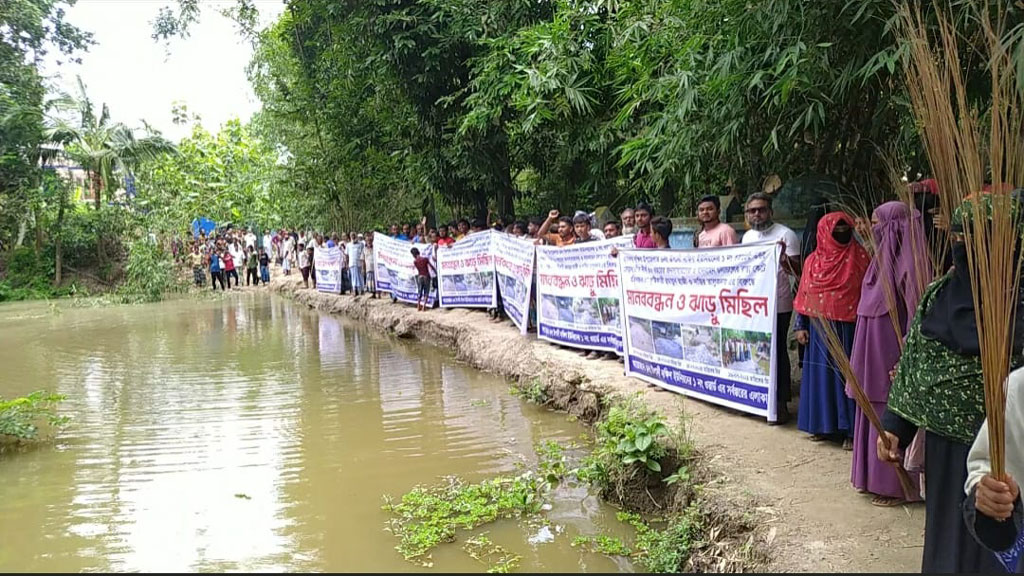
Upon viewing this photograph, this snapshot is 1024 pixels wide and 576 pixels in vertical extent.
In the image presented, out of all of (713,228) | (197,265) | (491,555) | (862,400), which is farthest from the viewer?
(197,265)

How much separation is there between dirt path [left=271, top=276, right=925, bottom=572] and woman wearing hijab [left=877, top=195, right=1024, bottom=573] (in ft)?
1.92

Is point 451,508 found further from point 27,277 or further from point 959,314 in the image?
point 27,277

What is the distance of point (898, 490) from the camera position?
333 centimetres

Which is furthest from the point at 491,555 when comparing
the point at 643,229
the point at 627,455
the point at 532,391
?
the point at 643,229

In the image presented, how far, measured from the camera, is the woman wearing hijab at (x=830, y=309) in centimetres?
403

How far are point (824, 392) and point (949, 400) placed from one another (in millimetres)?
1968

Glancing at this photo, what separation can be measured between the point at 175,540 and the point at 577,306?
14.1 ft

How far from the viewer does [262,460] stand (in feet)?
17.1

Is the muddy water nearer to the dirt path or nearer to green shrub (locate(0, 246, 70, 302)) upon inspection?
the dirt path

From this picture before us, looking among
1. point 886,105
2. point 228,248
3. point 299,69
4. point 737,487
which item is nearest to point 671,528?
point 737,487

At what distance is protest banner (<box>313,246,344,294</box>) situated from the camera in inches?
642

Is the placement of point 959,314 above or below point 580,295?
above

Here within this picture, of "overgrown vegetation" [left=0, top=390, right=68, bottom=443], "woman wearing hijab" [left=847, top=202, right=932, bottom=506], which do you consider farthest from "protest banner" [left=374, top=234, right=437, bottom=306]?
"woman wearing hijab" [left=847, top=202, right=932, bottom=506]

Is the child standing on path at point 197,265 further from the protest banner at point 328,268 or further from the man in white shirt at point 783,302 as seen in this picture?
the man in white shirt at point 783,302
